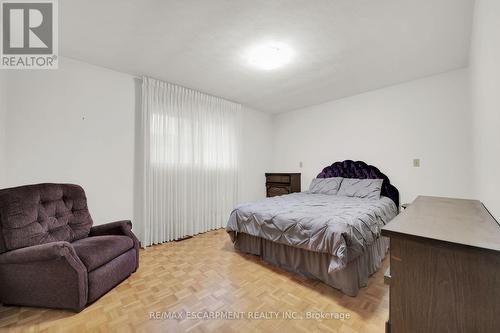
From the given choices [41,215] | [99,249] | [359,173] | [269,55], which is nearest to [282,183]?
[359,173]

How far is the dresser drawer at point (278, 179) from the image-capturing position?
448 cm

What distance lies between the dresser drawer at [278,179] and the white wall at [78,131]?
2911 millimetres

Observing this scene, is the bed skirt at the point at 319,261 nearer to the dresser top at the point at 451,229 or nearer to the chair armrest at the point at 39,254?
the dresser top at the point at 451,229

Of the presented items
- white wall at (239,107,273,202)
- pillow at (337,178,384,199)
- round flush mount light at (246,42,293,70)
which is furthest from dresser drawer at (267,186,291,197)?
round flush mount light at (246,42,293,70)

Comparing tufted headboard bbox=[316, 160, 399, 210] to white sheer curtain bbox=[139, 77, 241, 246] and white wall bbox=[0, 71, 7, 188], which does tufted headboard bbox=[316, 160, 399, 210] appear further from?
white wall bbox=[0, 71, 7, 188]

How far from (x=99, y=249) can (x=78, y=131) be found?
1660 mm

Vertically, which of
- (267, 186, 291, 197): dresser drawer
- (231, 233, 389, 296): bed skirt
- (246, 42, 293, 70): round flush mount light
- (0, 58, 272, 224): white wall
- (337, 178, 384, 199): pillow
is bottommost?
(231, 233, 389, 296): bed skirt

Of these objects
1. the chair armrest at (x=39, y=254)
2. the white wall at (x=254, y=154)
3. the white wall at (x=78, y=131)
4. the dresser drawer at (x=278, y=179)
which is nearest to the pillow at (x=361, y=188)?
the dresser drawer at (x=278, y=179)

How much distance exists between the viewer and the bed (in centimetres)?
178

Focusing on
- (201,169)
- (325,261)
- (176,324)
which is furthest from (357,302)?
(201,169)

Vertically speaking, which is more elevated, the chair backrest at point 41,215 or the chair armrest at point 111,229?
the chair backrest at point 41,215

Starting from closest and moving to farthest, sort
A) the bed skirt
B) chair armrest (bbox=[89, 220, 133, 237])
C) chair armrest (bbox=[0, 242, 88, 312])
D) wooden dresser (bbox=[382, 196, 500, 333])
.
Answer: wooden dresser (bbox=[382, 196, 500, 333]), chair armrest (bbox=[0, 242, 88, 312]), the bed skirt, chair armrest (bbox=[89, 220, 133, 237])

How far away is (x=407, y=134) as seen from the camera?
3.25 metres

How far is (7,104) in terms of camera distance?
2189 mm
